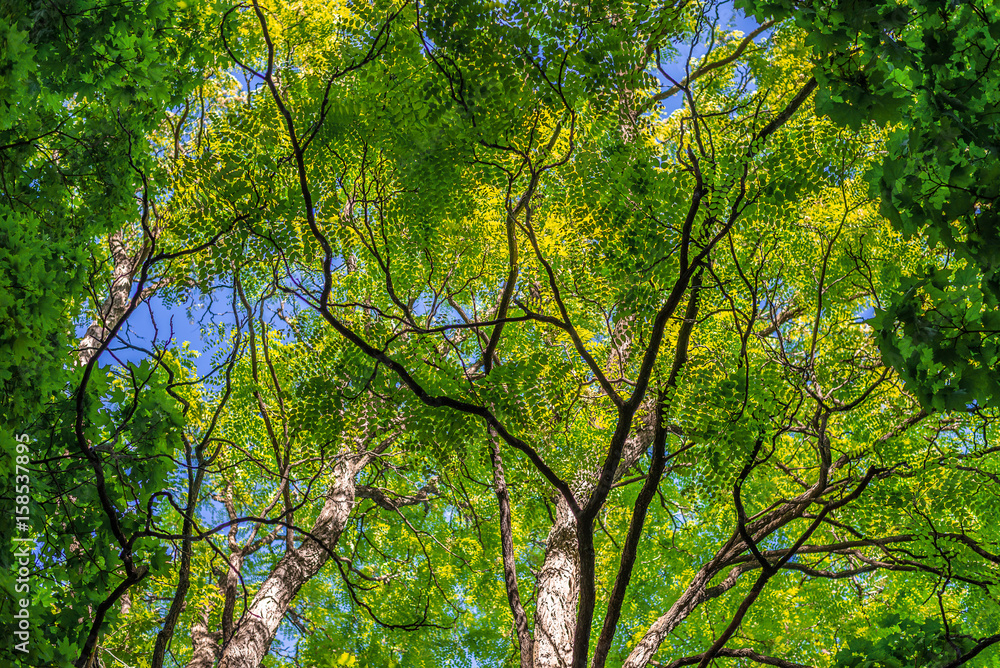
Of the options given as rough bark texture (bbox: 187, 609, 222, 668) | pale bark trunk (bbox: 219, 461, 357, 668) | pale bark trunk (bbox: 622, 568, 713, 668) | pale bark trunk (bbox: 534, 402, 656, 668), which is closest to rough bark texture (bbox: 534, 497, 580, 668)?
pale bark trunk (bbox: 534, 402, 656, 668)

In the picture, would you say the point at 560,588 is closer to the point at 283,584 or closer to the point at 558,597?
the point at 558,597

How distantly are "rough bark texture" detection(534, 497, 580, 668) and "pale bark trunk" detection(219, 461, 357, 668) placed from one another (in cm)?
218

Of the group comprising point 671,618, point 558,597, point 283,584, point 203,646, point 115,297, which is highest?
point 115,297

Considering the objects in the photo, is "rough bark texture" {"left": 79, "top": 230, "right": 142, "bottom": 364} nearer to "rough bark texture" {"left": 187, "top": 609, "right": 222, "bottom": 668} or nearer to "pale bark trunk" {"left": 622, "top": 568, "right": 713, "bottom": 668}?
"rough bark texture" {"left": 187, "top": 609, "right": 222, "bottom": 668}

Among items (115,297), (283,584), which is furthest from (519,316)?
(115,297)

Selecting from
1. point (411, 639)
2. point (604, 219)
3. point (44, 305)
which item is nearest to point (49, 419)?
point (44, 305)

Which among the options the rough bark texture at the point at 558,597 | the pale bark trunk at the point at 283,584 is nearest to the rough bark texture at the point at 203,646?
the pale bark trunk at the point at 283,584

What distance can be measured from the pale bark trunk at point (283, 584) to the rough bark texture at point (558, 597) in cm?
218

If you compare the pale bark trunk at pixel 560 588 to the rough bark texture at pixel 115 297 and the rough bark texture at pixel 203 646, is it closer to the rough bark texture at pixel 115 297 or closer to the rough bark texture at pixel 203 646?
the rough bark texture at pixel 203 646

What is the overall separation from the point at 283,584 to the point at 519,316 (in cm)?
365

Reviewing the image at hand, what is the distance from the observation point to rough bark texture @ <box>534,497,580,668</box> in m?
5.65

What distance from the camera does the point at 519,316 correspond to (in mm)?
6145

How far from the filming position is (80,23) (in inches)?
129

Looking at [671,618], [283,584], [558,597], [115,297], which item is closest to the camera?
[671,618]
